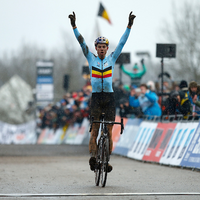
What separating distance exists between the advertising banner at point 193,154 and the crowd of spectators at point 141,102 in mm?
865

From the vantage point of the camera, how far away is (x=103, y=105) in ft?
30.0

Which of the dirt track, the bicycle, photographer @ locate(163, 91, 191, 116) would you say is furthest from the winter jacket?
the bicycle

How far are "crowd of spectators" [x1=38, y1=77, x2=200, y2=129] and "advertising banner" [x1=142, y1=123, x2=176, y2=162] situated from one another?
20.2 inches

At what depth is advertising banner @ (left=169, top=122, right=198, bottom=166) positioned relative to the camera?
12.5m

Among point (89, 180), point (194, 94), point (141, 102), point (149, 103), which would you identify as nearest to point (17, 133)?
point (141, 102)

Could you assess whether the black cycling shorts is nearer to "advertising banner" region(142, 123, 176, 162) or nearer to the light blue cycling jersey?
the light blue cycling jersey

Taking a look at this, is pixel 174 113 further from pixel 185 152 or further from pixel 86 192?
pixel 86 192

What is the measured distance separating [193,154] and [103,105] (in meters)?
3.49

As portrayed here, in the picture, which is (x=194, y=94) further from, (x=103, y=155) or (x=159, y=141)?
(x=103, y=155)

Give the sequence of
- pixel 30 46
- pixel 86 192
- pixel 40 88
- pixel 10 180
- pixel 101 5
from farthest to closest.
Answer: pixel 30 46 < pixel 40 88 < pixel 101 5 < pixel 10 180 < pixel 86 192

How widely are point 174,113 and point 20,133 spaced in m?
28.0

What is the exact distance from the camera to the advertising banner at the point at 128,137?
17023 millimetres

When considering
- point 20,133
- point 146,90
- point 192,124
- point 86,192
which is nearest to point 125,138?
point 146,90

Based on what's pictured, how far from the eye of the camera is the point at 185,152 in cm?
1240
